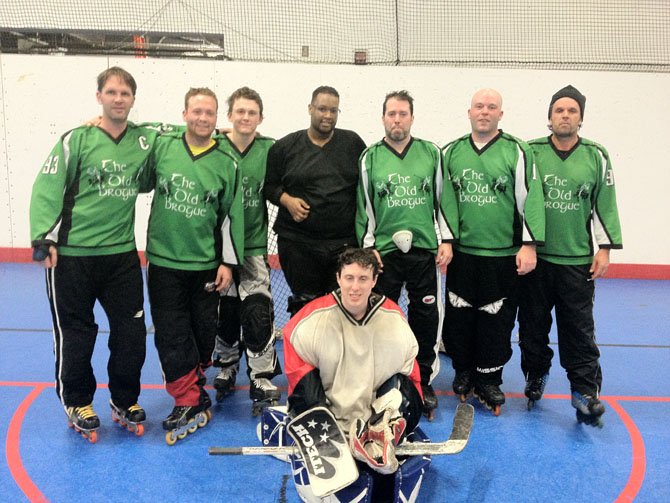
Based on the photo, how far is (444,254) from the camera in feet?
10.1

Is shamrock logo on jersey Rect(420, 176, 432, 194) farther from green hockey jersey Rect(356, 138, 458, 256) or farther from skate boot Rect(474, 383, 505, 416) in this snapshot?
skate boot Rect(474, 383, 505, 416)

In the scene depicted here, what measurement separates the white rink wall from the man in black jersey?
3278 millimetres

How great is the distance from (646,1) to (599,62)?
2.85ft

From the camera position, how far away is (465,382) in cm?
338

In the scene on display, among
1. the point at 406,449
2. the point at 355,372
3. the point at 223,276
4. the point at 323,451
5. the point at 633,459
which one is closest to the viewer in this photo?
the point at 323,451

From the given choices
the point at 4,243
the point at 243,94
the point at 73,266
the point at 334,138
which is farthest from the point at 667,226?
the point at 4,243

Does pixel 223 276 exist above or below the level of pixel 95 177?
below

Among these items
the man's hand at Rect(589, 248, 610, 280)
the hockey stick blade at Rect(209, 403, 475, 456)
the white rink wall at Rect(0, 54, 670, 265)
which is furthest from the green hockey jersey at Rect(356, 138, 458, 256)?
the white rink wall at Rect(0, 54, 670, 265)

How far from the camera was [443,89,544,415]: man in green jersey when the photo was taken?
3.02 m

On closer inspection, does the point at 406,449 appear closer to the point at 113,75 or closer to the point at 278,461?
the point at 278,461

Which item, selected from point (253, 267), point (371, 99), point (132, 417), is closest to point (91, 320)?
point (132, 417)

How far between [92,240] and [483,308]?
2.01m

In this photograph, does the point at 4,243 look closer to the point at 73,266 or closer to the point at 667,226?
the point at 73,266

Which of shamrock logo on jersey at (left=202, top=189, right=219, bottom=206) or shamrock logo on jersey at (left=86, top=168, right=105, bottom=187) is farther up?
shamrock logo on jersey at (left=86, top=168, right=105, bottom=187)
